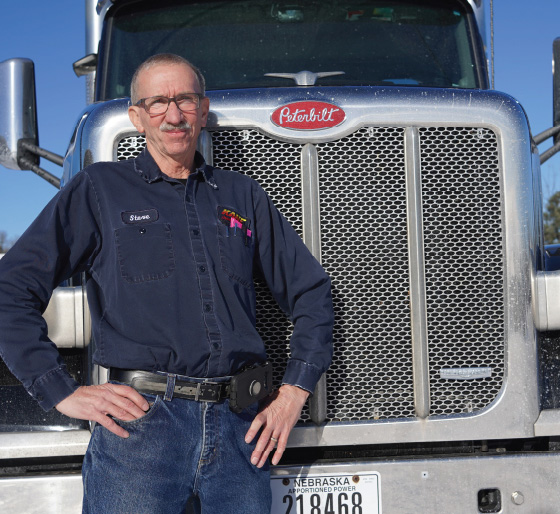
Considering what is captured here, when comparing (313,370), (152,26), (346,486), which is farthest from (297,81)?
(346,486)

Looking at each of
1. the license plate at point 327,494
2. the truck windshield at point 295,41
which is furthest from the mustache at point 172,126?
the license plate at point 327,494

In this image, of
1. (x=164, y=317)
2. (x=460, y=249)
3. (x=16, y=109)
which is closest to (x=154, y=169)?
(x=164, y=317)

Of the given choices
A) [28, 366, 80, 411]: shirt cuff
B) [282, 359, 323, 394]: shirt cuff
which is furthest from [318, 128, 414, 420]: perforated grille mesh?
[28, 366, 80, 411]: shirt cuff

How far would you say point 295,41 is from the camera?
3766mm

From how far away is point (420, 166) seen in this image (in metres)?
3.01

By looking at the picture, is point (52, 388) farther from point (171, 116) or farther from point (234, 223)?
point (171, 116)

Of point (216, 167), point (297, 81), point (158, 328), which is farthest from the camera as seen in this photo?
point (297, 81)

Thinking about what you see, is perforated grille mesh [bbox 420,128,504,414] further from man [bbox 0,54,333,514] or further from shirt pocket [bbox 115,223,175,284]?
shirt pocket [bbox 115,223,175,284]

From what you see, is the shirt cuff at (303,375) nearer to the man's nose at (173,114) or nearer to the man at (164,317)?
the man at (164,317)

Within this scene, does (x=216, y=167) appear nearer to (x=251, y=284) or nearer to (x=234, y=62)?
(x=251, y=284)

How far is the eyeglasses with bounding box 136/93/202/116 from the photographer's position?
257 centimetres

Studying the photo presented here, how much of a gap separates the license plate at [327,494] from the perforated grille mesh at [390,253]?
23 centimetres

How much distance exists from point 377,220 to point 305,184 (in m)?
0.30

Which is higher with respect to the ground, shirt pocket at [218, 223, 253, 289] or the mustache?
the mustache
